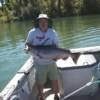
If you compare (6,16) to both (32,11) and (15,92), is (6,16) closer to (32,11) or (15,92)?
(32,11)

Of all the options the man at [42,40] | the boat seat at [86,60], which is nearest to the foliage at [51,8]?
the boat seat at [86,60]

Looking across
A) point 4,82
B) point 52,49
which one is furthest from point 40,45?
point 4,82

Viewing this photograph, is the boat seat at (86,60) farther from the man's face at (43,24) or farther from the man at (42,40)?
the man's face at (43,24)

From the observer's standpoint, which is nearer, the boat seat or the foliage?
the boat seat

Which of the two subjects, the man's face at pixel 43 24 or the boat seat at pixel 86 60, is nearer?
the man's face at pixel 43 24

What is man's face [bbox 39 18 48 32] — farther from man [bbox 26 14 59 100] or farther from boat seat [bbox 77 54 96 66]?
boat seat [bbox 77 54 96 66]

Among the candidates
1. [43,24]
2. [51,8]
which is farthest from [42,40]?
[51,8]

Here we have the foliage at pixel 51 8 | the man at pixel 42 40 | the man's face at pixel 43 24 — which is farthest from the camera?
the foliage at pixel 51 8

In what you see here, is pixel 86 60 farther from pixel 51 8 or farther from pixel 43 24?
pixel 51 8

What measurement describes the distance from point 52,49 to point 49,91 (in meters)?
1.48

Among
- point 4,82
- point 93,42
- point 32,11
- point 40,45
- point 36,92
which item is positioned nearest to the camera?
point 40,45

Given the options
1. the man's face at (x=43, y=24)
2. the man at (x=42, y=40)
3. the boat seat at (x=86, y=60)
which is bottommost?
the boat seat at (x=86, y=60)

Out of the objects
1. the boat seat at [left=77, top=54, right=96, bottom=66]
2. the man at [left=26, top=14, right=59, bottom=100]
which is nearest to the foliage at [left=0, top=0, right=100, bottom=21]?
the boat seat at [left=77, top=54, right=96, bottom=66]

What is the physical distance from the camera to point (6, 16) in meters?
59.4
